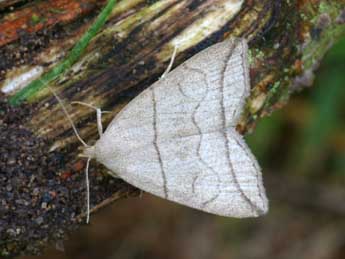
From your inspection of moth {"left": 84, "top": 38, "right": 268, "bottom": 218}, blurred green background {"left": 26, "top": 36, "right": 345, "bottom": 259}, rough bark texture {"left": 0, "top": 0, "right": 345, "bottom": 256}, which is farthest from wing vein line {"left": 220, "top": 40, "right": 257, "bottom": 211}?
blurred green background {"left": 26, "top": 36, "right": 345, "bottom": 259}

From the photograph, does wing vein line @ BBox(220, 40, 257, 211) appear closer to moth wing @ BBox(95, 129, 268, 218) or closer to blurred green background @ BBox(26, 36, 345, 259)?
moth wing @ BBox(95, 129, 268, 218)

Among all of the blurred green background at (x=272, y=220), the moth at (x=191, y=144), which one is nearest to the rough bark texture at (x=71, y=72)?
the moth at (x=191, y=144)

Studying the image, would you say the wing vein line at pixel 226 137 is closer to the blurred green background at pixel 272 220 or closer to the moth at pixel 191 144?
the moth at pixel 191 144

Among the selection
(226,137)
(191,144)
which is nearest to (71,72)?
(191,144)

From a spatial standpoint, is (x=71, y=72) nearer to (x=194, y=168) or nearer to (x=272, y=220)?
(x=194, y=168)

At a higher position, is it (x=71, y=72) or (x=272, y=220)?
(x=71, y=72)

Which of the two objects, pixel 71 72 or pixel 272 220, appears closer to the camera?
pixel 71 72
